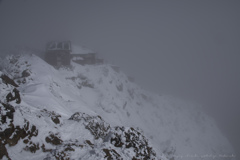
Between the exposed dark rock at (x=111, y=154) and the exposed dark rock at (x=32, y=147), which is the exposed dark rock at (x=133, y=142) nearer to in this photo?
the exposed dark rock at (x=111, y=154)

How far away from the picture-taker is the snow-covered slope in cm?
830

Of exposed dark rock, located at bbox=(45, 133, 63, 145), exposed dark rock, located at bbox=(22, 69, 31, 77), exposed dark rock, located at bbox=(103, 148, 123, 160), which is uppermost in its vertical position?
exposed dark rock, located at bbox=(103, 148, 123, 160)

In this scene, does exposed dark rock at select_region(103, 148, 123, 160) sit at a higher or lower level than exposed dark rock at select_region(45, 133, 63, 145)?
higher

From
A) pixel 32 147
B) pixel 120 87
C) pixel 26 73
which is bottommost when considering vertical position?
pixel 120 87

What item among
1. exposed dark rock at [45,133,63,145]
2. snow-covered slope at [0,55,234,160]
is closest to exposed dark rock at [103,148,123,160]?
snow-covered slope at [0,55,234,160]

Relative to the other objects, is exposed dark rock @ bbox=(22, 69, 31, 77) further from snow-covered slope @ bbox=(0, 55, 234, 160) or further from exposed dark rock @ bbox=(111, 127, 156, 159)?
exposed dark rock @ bbox=(111, 127, 156, 159)

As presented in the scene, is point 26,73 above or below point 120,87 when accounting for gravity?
above

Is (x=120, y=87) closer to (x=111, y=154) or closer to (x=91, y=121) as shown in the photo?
(x=91, y=121)

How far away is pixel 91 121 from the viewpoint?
13.6 meters

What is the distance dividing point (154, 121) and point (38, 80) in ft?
129

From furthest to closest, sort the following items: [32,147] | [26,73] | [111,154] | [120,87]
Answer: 1. [120,87]
2. [26,73]
3. [32,147]
4. [111,154]

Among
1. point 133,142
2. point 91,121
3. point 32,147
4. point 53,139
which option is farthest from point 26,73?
point 133,142

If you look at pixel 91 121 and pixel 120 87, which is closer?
pixel 91 121

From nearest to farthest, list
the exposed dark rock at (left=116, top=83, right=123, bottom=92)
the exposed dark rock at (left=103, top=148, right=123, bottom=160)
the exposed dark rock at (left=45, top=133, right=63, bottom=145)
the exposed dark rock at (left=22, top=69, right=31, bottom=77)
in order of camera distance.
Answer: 1. the exposed dark rock at (left=103, top=148, right=123, bottom=160)
2. the exposed dark rock at (left=45, top=133, right=63, bottom=145)
3. the exposed dark rock at (left=22, top=69, right=31, bottom=77)
4. the exposed dark rock at (left=116, top=83, right=123, bottom=92)
